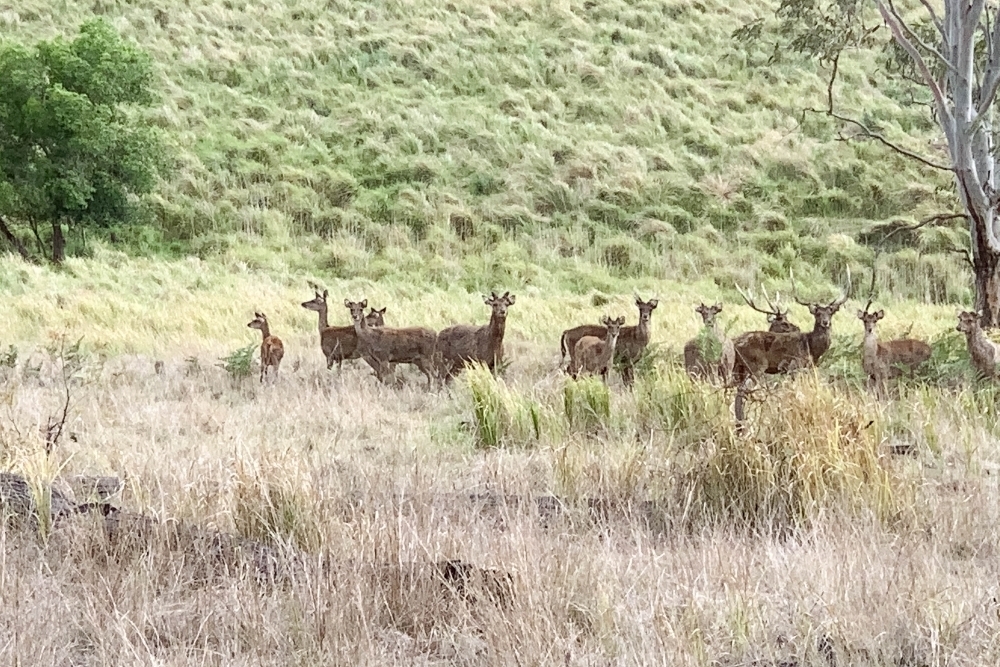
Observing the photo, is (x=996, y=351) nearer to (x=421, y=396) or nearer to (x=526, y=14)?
(x=421, y=396)

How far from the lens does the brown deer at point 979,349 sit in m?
8.38

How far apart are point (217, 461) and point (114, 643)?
2169mm

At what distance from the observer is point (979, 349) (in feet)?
27.8

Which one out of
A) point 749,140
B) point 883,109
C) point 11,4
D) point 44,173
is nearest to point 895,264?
point 749,140

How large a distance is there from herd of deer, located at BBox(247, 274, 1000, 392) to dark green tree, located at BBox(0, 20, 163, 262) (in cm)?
1120

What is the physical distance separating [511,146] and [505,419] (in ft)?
70.6

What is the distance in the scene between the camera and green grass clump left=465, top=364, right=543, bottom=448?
272 inches

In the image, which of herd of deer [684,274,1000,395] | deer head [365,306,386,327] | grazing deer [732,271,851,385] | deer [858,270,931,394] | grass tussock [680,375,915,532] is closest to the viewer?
grass tussock [680,375,915,532]

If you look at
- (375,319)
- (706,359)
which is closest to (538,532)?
(706,359)

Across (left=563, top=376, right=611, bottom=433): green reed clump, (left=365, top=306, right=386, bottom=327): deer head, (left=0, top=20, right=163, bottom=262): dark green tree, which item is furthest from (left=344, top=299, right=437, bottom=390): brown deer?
(left=0, top=20, right=163, bottom=262): dark green tree

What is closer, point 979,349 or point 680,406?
point 680,406

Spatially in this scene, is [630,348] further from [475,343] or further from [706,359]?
[475,343]

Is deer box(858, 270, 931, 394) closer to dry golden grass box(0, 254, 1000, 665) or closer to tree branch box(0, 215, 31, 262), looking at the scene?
dry golden grass box(0, 254, 1000, 665)

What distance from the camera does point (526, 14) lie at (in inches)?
1423
